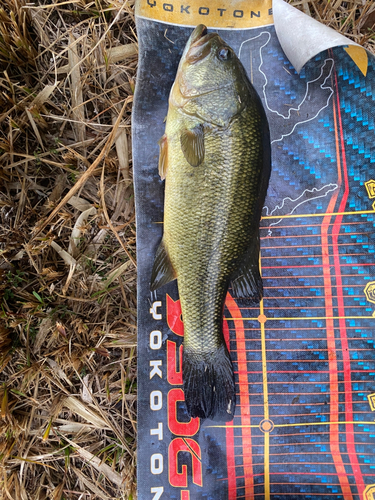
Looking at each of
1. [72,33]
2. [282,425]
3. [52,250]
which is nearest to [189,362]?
[282,425]

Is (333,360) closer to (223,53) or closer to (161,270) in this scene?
(161,270)

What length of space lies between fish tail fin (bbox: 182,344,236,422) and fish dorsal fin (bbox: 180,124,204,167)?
0.84m

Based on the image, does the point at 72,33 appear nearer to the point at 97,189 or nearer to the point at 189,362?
the point at 97,189

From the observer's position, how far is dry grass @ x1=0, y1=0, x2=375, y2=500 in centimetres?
161

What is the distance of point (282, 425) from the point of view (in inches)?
60.8

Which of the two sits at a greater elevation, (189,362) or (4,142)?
(4,142)

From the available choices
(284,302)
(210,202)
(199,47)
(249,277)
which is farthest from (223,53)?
(284,302)

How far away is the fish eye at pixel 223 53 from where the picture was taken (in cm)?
138

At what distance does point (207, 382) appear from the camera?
1487 millimetres

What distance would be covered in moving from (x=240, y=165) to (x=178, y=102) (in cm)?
39

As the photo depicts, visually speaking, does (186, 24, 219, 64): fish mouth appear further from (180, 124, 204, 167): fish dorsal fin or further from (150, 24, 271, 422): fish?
(180, 124, 204, 167): fish dorsal fin

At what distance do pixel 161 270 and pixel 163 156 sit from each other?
1.72 feet

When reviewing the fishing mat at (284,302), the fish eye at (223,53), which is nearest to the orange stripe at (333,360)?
the fishing mat at (284,302)

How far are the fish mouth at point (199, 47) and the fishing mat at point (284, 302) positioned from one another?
0.68ft
